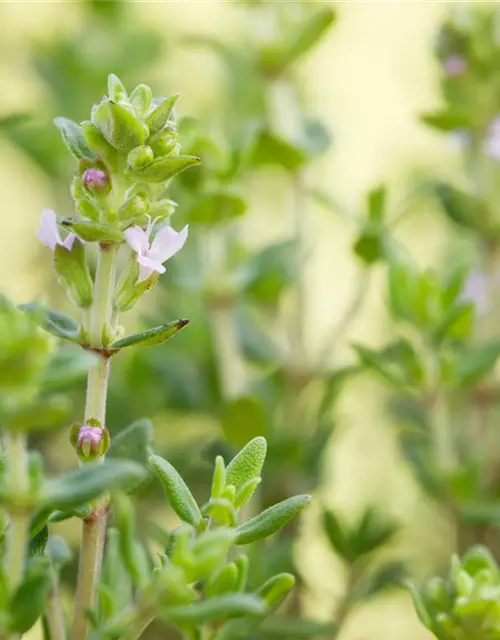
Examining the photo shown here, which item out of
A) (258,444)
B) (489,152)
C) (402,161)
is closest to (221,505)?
(258,444)

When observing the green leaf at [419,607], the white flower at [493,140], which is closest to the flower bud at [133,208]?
the green leaf at [419,607]

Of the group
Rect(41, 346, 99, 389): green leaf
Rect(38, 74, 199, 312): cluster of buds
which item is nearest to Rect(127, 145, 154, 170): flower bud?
Rect(38, 74, 199, 312): cluster of buds

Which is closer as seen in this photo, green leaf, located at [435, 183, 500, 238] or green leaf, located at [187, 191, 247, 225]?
green leaf, located at [187, 191, 247, 225]

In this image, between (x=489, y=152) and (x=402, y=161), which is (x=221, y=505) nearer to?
(x=489, y=152)

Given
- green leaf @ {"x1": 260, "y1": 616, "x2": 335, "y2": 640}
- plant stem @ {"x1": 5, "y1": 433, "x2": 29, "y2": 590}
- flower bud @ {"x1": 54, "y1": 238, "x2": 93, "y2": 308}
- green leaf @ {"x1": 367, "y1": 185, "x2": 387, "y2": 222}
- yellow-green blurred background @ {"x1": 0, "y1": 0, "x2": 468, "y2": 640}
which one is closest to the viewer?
plant stem @ {"x1": 5, "y1": 433, "x2": 29, "y2": 590}

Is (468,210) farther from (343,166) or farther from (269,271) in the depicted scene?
(343,166)

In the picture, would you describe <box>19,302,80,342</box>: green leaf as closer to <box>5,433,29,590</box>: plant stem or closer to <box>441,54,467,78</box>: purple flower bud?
<box>5,433,29,590</box>: plant stem
